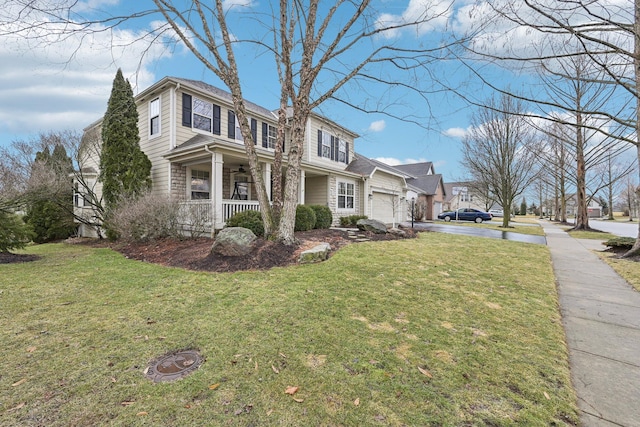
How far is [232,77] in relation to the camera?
686 cm

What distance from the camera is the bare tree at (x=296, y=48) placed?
6.63 metres

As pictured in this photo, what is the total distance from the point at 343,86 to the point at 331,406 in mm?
7691

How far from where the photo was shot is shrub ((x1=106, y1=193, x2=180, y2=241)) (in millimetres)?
8344

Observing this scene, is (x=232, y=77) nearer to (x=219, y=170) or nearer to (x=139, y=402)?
(x=219, y=170)

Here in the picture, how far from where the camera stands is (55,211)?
12922mm

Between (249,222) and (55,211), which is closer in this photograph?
(249,222)

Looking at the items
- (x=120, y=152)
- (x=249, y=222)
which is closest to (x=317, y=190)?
(x=249, y=222)

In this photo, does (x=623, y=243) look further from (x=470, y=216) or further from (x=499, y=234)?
(x=470, y=216)

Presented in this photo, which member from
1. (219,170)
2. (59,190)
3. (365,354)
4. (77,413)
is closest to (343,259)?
(365,354)

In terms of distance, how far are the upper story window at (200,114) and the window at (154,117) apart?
4.03ft

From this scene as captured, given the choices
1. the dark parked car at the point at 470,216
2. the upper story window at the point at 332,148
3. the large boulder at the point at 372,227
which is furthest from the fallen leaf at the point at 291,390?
the dark parked car at the point at 470,216

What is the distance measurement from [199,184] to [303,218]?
490 cm

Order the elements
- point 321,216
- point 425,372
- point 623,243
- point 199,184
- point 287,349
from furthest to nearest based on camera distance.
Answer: point 321,216 < point 199,184 < point 623,243 < point 287,349 < point 425,372

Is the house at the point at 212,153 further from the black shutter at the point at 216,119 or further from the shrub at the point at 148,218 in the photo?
the shrub at the point at 148,218
